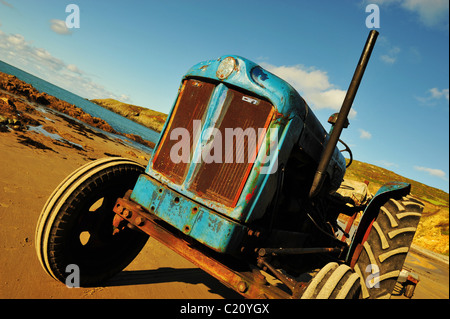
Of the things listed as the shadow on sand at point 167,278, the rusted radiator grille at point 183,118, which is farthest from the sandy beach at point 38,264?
the rusted radiator grille at point 183,118

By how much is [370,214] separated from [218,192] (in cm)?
219

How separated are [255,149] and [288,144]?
0.28 m

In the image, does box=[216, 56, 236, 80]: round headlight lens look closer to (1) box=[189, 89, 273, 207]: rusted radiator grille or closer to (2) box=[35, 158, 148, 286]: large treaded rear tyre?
(1) box=[189, 89, 273, 207]: rusted radiator grille

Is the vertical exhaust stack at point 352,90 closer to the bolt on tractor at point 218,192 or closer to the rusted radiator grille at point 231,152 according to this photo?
the bolt on tractor at point 218,192

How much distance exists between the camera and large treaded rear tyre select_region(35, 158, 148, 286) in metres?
2.04

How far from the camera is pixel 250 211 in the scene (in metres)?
1.89

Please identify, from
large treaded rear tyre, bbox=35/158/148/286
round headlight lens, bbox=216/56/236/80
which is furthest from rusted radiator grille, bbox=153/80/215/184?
large treaded rear tyre, bbox=35/158/148/286

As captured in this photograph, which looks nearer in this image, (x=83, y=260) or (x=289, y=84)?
(x=289, y=84)

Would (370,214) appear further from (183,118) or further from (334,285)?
(183,118)

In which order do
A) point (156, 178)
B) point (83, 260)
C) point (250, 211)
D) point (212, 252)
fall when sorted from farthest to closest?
point (83, 260) → point (156, 178) → point (212, 252) → point (250, 211)

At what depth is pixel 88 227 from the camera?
236cm

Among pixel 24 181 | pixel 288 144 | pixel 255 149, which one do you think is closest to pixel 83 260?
pixel 255 149

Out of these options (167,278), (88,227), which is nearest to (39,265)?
(88,227)
